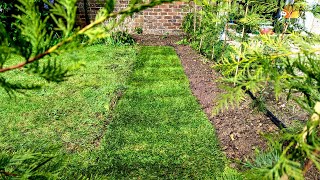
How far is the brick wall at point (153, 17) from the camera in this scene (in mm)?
9766

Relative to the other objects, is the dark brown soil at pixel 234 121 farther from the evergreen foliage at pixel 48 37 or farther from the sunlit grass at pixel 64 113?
the evergreen foliage at pixel 48 37

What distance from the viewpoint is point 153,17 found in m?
9.96

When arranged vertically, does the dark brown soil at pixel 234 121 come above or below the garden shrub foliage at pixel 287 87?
below

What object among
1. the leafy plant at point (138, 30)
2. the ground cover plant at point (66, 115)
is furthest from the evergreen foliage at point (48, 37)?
the leafy plant at point (138, 30)

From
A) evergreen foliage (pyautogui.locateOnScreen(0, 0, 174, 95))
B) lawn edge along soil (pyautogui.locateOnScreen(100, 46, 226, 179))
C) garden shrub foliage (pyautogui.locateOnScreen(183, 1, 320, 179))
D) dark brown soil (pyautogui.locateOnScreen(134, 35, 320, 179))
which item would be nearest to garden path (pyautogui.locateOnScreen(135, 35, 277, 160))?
dark brown soil (pyautogui.locateOnScreen(134, 35, 320, 179))

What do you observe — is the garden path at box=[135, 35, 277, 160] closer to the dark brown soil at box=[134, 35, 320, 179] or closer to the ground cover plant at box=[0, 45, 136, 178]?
the dark brown soil at box=[134, 35, 320, 179]

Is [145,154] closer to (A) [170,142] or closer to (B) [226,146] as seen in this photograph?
(A) [170,142]

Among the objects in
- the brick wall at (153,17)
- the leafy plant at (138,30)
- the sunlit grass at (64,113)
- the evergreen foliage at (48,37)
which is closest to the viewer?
the evergreen foliage at (48,37)

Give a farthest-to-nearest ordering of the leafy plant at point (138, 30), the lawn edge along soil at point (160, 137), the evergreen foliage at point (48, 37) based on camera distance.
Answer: the leafy plant at point (138, 30)
the lawn edge along soil at point (160, 137)
the evergreen foliage at point (48, 37)

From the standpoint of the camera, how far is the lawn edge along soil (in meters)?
3.61

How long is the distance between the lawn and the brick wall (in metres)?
3.90

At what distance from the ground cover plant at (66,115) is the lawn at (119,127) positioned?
0.01 meters

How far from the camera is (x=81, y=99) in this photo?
5398 millimetres

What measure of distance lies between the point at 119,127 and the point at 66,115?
44.7 inches
